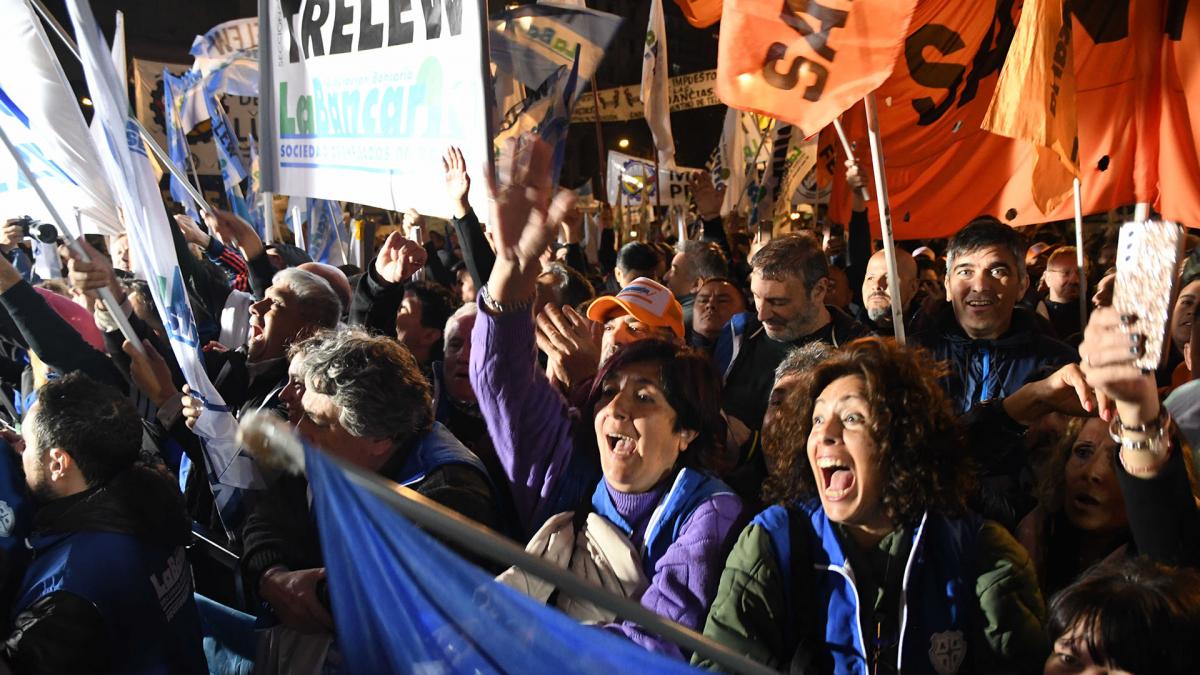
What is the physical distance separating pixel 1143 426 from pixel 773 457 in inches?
37.2

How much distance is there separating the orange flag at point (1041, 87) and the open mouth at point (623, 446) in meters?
2.55

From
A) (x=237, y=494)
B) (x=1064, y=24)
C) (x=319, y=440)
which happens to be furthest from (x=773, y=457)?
(x=1064, y=24)

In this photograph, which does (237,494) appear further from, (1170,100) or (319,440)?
(1170,100)

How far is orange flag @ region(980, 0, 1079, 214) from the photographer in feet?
13.4

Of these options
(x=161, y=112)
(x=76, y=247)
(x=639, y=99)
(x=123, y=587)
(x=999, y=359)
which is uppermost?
(x=639, y=99)

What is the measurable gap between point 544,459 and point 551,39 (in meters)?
1.90

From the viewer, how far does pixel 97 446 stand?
2.65m

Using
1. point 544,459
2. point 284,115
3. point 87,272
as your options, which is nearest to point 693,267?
point 284,115

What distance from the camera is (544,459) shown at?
8.94ft

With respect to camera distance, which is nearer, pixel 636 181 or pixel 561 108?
pixel 561 108

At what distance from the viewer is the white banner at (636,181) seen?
39.9 feet

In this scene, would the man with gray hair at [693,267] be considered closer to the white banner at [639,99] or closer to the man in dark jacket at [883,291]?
the man in dark jacket at [883,291]

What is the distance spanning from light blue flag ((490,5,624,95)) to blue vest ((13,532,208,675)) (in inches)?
89.8

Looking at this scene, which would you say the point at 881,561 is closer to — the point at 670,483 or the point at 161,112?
the point at 670,483
